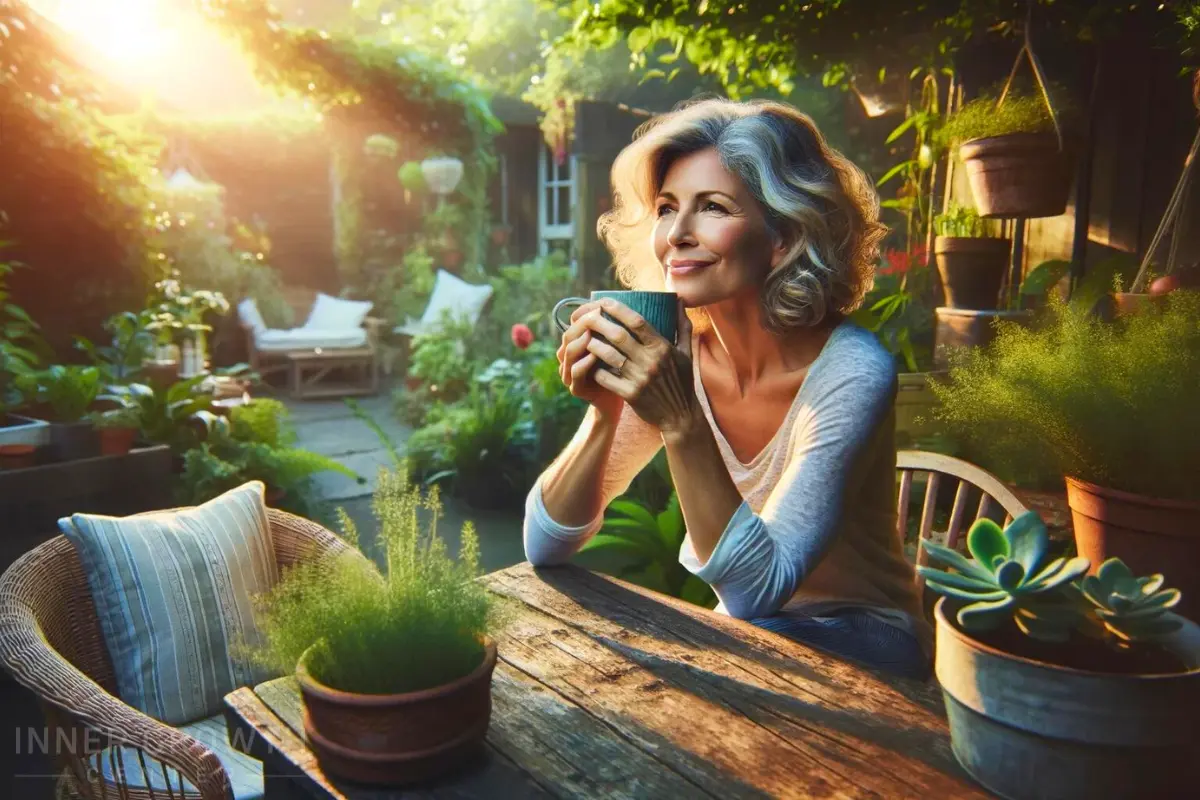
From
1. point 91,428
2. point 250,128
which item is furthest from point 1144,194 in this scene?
point 250,128

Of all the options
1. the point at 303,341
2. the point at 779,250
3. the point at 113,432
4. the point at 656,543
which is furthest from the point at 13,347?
the point at 303,341

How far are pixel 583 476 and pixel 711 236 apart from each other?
0.51m

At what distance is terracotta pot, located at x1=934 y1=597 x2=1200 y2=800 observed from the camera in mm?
778

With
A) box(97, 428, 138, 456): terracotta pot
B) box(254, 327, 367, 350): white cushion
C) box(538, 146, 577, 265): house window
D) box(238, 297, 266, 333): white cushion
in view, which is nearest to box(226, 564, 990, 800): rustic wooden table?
box(97, 428, 138, 456): terracotta pot

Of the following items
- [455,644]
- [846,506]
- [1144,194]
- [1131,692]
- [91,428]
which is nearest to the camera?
[1131,692]

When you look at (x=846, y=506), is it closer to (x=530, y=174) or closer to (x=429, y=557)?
(x=429, y=557)

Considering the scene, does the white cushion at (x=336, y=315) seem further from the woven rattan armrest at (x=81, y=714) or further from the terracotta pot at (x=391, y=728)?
the terracotta pot at (x=391, y=728)

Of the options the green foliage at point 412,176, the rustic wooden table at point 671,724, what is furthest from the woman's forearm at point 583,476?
the green foliage at point 412,176

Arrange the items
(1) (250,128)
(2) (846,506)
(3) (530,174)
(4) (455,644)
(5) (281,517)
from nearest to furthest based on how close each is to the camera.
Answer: (4) (455,644)
(2) (846,506)
(5) (281,517)
(1) (250,128)
(3) (530,174)

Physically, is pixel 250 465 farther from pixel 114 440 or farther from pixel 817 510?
pixel 817 510

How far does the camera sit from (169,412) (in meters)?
4.06

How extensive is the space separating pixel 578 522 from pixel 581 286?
27.4ft

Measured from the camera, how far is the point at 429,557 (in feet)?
3.51

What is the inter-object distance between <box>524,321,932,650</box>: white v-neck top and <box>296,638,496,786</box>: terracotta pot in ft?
1.68
